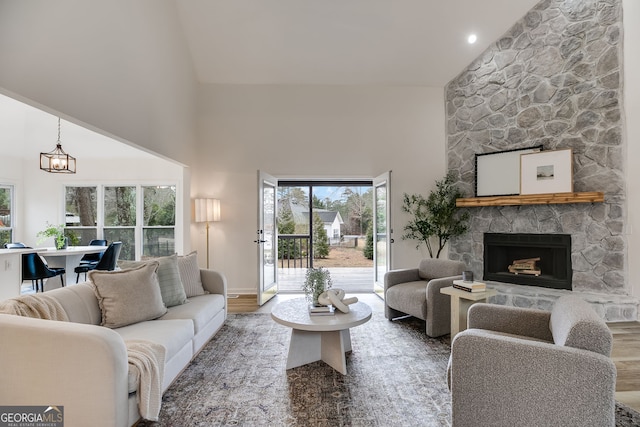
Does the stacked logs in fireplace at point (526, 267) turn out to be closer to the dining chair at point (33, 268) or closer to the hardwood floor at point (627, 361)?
the hardwood floor at point (627, 361)

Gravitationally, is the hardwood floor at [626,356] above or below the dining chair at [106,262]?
below

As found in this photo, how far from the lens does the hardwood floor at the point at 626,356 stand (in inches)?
86.4

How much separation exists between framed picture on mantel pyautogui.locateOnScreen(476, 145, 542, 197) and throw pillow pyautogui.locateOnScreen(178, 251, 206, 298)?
13.2ft

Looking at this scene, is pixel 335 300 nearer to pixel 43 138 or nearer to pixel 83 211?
pixel 83 211

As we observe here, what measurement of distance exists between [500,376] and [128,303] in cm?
257

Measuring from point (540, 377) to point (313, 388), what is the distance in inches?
57.7

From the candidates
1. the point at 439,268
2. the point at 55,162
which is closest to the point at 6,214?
the point at 55,162

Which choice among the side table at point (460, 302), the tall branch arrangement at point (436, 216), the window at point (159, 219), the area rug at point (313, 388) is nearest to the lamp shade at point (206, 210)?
the window at point (159, 219)

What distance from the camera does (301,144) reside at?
5.18 meters

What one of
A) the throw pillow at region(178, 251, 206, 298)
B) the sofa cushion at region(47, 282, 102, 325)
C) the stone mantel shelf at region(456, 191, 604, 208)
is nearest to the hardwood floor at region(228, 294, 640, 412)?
the throw pillow at region(178, 251, 206, 298)

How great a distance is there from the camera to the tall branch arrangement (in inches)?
192

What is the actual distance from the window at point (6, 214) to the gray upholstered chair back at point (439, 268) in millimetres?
7508

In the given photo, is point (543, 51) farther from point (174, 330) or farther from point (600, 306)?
point (174, 330)

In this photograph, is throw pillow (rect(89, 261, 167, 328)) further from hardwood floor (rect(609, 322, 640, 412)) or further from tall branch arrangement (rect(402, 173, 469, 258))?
tall branch arrangement (rect(402, 173, 469, 258))
